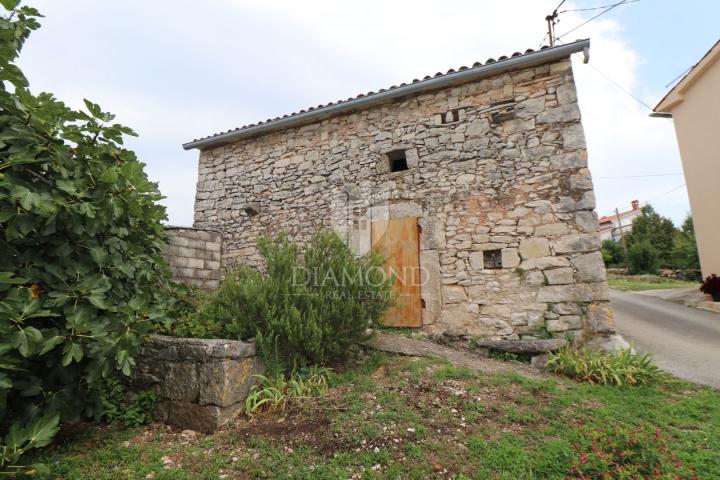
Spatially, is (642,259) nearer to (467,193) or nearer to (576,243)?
(576,243)

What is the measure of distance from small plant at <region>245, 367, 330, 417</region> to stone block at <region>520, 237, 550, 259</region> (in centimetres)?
305

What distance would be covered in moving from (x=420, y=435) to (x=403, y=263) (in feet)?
9.85

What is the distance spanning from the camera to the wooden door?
519 centimetres

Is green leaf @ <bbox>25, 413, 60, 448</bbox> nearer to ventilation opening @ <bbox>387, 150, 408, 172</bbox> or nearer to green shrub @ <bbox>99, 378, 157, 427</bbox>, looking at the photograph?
green shrub @ <bbox>99, 378, 157, 427</bbox>

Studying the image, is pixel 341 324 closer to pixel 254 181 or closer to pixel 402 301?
pixel 402 301

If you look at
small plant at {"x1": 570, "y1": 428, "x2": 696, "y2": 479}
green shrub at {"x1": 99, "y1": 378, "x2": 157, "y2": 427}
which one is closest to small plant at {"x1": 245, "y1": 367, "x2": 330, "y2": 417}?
green shrub at {"x1": 99, "y1": 378, "x2": 157, "y2": 427}

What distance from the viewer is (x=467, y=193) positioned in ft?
16.7

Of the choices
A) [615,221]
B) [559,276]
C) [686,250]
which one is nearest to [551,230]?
[559,276]

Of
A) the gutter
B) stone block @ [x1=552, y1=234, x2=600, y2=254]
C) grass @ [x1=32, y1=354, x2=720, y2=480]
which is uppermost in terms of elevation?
the gutter

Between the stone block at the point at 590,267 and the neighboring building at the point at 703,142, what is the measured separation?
5.63 metres

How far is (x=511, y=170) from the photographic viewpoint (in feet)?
16.1

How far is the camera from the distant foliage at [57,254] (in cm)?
195

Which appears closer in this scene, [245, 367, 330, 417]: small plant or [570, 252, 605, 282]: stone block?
[245, 367, 330, 417]: small plant

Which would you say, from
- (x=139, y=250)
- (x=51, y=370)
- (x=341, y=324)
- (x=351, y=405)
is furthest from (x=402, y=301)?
(x=51, y=370)
